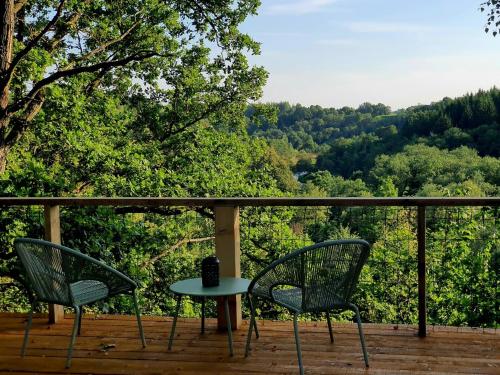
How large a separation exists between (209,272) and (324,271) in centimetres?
77

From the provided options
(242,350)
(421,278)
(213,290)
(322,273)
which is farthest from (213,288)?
(421,278)

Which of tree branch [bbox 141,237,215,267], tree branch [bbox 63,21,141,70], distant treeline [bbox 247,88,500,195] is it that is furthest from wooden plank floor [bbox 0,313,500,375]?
distant treeline [bbox 247,88,500,195]

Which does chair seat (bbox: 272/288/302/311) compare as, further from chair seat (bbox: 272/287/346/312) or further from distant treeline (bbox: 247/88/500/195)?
distant treeline (bbox: 247/88/500/195)

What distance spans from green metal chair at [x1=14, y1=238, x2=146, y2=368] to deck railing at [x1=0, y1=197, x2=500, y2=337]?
69 centimetres

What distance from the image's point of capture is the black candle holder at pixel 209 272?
11.7 feet

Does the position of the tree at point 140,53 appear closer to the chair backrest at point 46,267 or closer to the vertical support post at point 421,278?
the chair backrest at point 46,267

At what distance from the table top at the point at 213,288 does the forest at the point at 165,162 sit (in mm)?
1262

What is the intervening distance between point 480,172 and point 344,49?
9.98 meters

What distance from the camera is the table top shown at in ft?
11.1

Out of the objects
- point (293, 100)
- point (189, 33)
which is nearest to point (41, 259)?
point (189, 33)

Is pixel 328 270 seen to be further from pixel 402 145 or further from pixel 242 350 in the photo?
pixel 402 145

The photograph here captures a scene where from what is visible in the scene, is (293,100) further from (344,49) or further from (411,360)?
(411,360)

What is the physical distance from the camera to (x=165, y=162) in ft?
38.5

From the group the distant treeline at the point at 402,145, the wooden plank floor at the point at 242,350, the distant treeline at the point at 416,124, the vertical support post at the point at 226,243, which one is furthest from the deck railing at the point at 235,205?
the distant treeline at the point at 416,124
